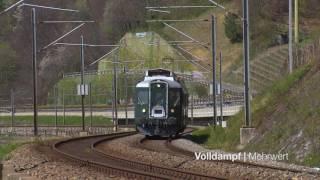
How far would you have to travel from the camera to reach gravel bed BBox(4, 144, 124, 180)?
693 inches

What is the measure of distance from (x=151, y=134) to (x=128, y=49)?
2688 inches

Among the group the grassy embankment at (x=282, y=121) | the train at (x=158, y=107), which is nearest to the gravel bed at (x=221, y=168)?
the grassy embankment at (x=282, y=121)

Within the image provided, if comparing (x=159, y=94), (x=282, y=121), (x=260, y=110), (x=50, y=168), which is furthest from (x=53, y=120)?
(x=50, y=168)

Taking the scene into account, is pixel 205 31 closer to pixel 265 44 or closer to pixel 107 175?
pixel 265 44

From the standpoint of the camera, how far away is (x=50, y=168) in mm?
20188

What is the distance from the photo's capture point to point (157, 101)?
40.3 m

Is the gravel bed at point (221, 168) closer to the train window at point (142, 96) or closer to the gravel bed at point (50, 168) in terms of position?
the gravel bed at point (50, 168)

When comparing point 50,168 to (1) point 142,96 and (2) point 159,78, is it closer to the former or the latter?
(1) point 142,96

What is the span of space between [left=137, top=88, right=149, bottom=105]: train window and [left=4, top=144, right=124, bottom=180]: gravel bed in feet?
46.6

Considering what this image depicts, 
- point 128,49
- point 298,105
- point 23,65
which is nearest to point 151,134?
point 298,105

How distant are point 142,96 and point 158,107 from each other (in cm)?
115

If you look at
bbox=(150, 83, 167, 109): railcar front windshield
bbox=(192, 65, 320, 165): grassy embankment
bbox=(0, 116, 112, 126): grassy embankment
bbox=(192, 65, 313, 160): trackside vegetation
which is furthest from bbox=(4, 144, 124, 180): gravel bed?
bbox=(0, 116, 112, 126): grassy embankment

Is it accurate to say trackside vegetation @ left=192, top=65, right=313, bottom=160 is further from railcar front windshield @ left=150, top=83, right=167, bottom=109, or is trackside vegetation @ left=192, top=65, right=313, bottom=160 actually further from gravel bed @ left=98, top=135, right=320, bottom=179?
gravel bed @ left=98, top=135, right=320, bottom=179

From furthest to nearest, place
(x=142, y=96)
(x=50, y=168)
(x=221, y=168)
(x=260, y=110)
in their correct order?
(x=142, y=96)
(x=260, y=110)
(x=50, y=168)
(x=221, y=168)
